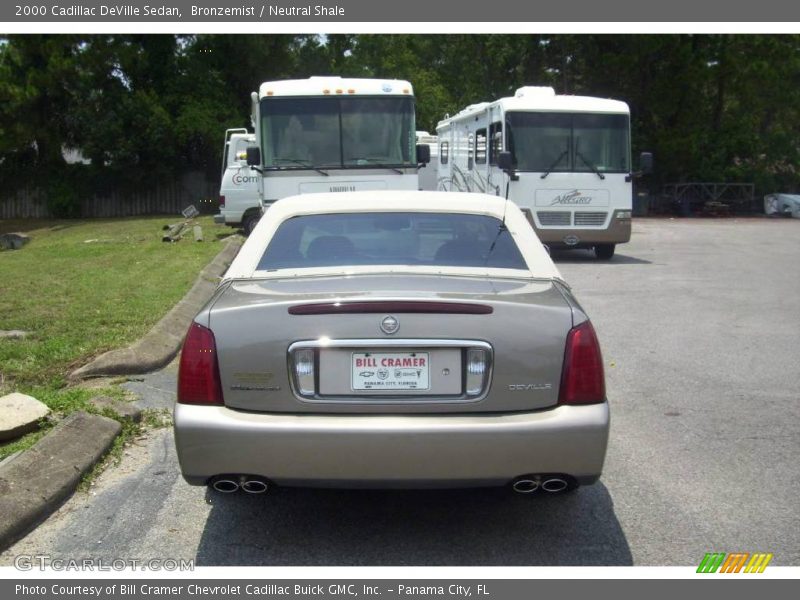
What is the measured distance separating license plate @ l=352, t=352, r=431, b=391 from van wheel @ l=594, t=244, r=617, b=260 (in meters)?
14.6

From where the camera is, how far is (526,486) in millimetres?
4219

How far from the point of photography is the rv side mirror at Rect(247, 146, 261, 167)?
15.2 metres

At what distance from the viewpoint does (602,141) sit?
17.8 metres

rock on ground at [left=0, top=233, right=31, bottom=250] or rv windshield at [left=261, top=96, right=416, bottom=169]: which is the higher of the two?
rv windshield at [left=261, top=96, right=416, bottom=169]

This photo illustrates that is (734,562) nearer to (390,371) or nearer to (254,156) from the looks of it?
(390,371)

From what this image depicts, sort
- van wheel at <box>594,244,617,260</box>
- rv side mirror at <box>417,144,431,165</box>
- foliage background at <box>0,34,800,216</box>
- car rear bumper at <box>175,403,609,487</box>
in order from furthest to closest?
foliage background at <box>0,34,800,216</box> < van wheel at <box>594,244,617,260</box> < rv side mirror at <box>417,144,431,165</box> < car rear bumper at <box>175,403,609,487</box>

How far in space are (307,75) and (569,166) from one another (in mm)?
21440

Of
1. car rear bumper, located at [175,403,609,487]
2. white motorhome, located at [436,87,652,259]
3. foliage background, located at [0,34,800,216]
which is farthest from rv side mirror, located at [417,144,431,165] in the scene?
foliage background, located at [0,34,800,216]

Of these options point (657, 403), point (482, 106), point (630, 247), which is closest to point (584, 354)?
point (657, 403)

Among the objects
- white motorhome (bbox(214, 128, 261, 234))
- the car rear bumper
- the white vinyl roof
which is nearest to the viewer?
the car rear bumper

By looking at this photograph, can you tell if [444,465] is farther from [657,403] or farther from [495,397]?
[657,403]

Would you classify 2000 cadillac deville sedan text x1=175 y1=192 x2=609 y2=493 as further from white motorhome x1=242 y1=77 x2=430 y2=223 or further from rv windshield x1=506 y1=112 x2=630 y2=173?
rv windshield x1=506 y1=112 x2=630 y2=173

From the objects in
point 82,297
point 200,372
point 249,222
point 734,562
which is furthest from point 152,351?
point 249,222
